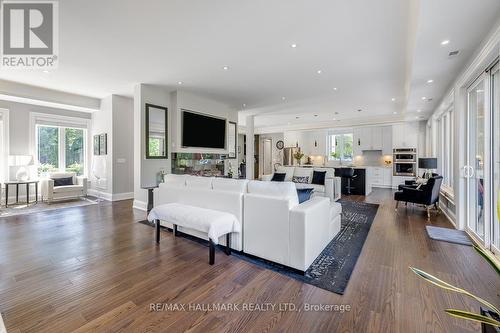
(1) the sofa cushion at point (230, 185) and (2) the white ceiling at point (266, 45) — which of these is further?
(1) the sofa cushion at point (230, 185)

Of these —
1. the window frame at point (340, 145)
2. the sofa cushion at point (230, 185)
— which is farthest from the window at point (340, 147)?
the sofa cushion at point (230, 185)

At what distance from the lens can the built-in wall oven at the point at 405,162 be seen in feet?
27.9

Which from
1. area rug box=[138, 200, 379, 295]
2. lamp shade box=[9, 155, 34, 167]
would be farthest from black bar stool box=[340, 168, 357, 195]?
lamp shade box=[9, 155, 34, 167]

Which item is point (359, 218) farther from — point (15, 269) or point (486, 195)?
point (15, 269)

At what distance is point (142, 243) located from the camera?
321cm

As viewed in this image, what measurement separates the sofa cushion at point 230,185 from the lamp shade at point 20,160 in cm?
575

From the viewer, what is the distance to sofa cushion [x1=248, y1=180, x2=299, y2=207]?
2.54m

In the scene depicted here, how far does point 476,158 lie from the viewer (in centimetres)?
351

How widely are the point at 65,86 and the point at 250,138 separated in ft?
18.7

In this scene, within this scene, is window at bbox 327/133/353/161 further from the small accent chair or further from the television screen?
the television screen

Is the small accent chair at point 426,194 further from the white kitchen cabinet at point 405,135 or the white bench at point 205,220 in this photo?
the white kitchen cabinet at point 405,135

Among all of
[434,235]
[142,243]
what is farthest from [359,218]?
[142,243]

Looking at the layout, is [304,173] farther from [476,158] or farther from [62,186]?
[62,186]

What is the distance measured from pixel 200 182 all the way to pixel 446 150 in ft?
20.0
